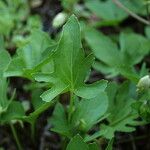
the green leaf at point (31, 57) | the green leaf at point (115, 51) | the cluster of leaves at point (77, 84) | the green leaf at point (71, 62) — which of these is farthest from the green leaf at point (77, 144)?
the green leaf at point (115, 51)

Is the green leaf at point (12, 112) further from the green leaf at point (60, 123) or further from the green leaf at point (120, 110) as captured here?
the green leaf at point (120, 110)

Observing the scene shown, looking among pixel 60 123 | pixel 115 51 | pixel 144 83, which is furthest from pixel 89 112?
pixel 115 51

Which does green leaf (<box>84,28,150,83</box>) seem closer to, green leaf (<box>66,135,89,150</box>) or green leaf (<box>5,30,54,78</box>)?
green leaf (<box>5,30,54,78</box>)

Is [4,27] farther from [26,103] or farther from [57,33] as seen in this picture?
[26,103]

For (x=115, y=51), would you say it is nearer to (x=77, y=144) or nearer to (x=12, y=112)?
(x=12, y=112)

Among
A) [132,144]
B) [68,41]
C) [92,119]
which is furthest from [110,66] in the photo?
[68,41]

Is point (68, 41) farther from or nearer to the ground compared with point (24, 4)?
farther from the ground

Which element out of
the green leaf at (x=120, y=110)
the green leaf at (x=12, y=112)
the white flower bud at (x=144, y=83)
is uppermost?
the white flower bud at (x=144, y=83)

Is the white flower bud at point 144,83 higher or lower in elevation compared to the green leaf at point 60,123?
higher
